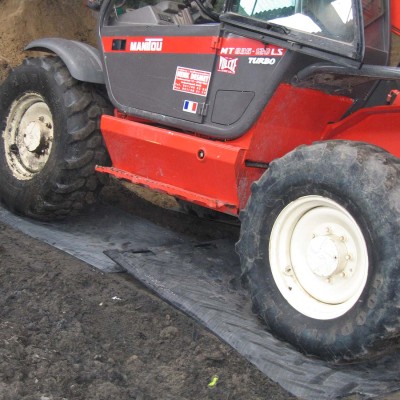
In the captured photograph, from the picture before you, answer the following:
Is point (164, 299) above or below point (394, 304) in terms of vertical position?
below

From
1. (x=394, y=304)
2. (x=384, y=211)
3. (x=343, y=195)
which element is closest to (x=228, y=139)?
(x=343, y=195)

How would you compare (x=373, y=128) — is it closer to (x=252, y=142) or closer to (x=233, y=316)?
(x=252, y=142)

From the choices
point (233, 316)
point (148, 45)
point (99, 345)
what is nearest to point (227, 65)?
point (148, 45)

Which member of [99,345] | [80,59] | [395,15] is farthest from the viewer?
[80,59]

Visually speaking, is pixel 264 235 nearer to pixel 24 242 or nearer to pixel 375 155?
pixel 375 155

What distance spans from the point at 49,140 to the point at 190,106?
58.5 inches

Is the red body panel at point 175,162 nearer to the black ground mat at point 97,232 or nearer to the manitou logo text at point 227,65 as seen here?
the manitou logo text at point 227,65

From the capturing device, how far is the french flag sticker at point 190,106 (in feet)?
12.9

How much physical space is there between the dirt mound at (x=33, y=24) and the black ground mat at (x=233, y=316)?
149 inches

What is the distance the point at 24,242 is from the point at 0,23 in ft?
12.1

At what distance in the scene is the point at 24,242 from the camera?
462 cm

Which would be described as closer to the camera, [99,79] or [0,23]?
[99,79]

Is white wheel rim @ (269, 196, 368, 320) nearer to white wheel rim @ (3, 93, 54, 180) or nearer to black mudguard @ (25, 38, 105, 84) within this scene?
black mudguard @ (25, 38, 105, 84)

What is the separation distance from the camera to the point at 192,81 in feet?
12.9
